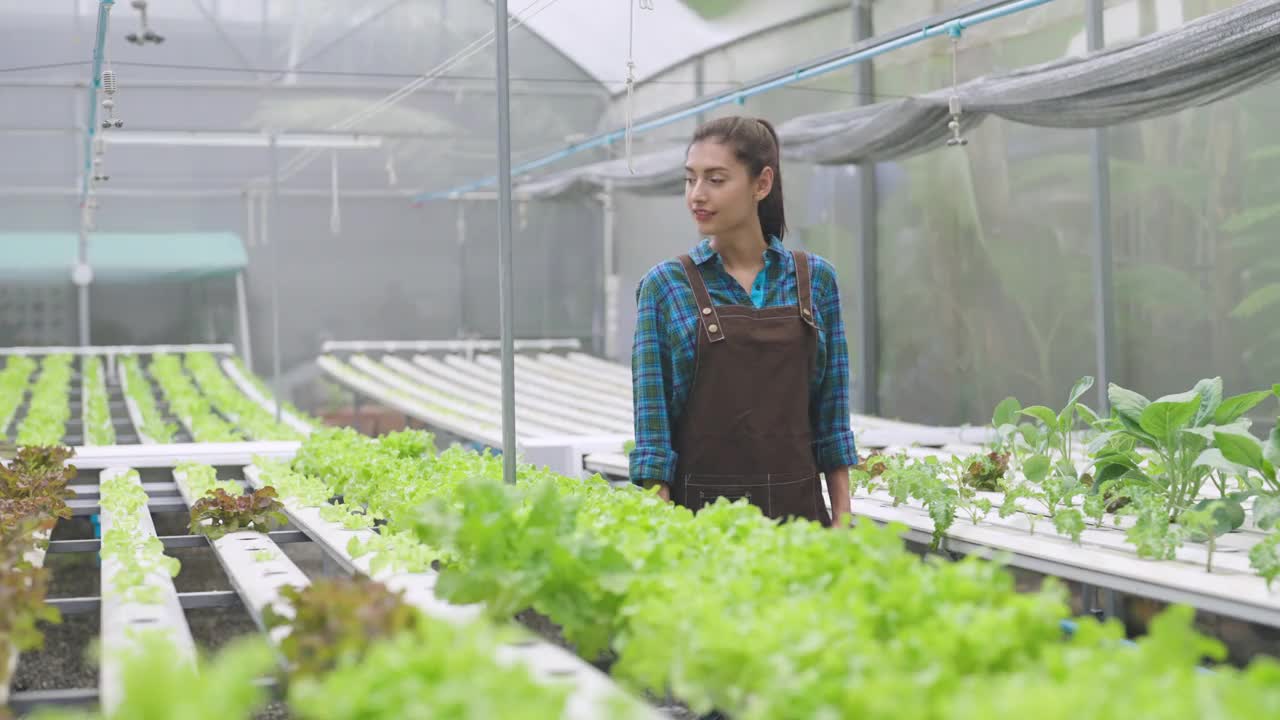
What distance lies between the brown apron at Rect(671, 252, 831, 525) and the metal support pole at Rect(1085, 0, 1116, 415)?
3540mm

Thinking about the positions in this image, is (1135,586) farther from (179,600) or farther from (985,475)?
(179,600)

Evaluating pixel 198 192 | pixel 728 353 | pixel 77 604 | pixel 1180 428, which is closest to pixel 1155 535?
pixel 1180 428

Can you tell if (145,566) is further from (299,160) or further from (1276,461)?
(299,160)

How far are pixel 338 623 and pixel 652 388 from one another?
1077 millimetres

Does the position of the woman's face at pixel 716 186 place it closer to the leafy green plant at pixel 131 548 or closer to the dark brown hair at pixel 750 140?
the dark brown hair at pixel 750 140

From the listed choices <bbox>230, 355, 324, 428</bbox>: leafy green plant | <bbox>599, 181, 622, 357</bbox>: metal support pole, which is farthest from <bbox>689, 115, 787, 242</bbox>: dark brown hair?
<bbox>599, 181, 622, 357</bbox>: metal support pole

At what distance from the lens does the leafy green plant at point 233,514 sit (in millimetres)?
3643

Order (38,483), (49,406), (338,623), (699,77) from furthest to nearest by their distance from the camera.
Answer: (49,406) < (699,77) < (38,483) < (338,623)

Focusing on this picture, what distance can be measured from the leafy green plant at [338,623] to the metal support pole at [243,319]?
8.52 meters

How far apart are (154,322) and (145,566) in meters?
7.73

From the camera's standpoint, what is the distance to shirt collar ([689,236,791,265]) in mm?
2863

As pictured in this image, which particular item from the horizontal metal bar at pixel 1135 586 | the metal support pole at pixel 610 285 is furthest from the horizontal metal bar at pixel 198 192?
the horizontal metal bar at pixel 1135 586

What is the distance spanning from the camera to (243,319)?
33.7 ft

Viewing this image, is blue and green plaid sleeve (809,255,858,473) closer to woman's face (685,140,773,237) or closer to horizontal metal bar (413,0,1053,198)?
woman's face (685,140,773,237)
